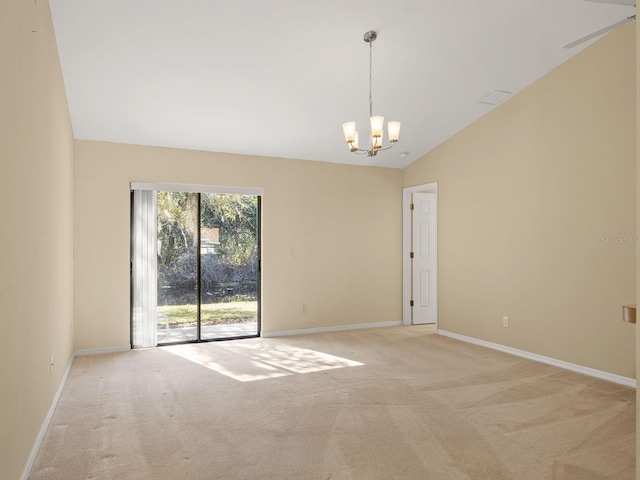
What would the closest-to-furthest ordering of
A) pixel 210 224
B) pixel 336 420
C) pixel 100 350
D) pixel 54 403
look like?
pixel 336 420, pixel 54 403, pixel 100 350, pixel 210 224

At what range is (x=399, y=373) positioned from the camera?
14.5 feet

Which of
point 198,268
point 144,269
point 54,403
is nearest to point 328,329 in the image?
point 198,268

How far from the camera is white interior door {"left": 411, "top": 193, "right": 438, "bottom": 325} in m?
7.14

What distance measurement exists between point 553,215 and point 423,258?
265 cm

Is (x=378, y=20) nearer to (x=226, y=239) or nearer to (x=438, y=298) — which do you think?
(x=226, y=239)

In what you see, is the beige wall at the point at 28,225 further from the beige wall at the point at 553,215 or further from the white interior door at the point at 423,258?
the white interior door at the point at 423,258

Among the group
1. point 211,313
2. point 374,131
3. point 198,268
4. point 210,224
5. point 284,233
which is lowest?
point 211,313

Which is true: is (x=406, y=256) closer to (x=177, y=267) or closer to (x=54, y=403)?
(x=177, y=267)

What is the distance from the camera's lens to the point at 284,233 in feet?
20.6

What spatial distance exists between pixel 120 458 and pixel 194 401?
0.99 meters

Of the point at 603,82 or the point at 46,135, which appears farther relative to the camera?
the point at 603,82

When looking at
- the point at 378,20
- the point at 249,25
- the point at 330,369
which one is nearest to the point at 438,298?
the point at 330,369

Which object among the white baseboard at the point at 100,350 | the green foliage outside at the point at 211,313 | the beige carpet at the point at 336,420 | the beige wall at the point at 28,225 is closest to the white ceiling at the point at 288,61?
the beige wall at the point at 28,225

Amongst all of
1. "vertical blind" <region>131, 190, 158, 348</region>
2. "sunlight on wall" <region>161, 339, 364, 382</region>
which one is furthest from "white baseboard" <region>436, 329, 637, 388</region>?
"vertical blind" <region>131, 190, 158, 348</region>
